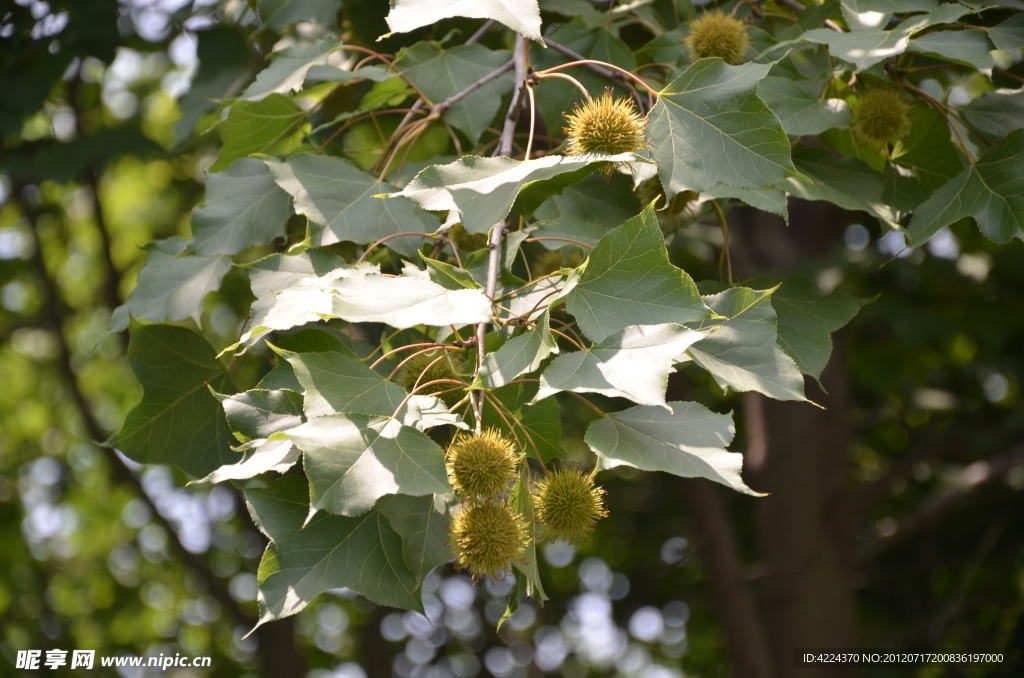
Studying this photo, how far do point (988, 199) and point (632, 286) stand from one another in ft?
3.33

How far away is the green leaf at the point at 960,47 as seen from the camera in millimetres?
1733

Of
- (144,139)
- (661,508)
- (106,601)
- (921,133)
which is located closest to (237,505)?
(144,139)

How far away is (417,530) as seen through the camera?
138cm

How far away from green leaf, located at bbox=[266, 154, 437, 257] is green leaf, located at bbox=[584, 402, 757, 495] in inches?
27.2

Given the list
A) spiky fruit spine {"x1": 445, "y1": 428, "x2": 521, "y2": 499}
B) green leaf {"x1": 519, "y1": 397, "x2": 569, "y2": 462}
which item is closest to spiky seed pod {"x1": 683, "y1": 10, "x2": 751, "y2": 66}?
green leaf {"x1": 519, "y1": 397, "x2": 569, "y2": 462}

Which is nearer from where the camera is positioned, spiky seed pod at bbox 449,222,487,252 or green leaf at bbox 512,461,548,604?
green leaf at bbox 512,461,548,604

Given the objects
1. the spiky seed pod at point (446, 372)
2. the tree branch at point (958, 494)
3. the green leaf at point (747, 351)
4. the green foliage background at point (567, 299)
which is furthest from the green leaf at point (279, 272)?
the tree branch at point (958, 494)

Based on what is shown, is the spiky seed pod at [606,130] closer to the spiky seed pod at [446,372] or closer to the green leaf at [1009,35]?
the spiky seed pod at [446,372]

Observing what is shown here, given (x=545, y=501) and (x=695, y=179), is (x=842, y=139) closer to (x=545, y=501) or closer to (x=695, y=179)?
(x=695, y=179)

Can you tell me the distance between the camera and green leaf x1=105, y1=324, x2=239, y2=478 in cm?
202

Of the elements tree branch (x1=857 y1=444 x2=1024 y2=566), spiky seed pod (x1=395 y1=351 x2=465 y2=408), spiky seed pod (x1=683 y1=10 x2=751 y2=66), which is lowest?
tree branch (x1=857 y1=444 x2=1024 y2=566)

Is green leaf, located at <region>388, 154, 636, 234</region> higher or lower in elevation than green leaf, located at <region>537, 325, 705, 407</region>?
higher

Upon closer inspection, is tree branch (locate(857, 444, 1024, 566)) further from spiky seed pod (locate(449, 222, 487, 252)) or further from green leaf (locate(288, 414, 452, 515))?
green leaf (locate(288, 414, 452, 515))

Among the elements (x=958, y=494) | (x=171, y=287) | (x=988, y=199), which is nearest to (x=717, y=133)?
(x=988, y=199)
